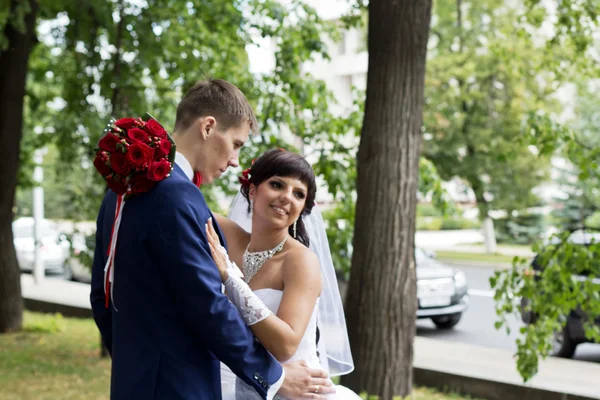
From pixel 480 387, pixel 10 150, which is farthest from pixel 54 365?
pixel 480 387

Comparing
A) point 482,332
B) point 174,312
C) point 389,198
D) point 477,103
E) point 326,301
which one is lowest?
point 482,332

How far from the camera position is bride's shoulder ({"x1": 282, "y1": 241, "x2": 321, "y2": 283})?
2.87m

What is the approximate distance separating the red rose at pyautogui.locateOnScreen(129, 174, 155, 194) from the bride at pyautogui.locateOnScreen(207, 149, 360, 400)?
0.23 m

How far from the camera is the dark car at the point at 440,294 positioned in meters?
13.8

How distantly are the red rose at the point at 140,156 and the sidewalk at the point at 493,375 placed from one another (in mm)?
6047

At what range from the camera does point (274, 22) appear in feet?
30.8

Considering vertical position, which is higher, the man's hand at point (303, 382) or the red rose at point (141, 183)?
the red rose at point (141, 183)

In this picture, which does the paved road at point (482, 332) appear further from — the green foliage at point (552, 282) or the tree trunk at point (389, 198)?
the tree trunk at point (389, 198)

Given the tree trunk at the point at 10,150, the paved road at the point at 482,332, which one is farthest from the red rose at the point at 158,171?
the paved road at the point at 482,332

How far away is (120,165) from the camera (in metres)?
2.51

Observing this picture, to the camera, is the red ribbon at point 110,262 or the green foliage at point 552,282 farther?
the green foliage at point 552,282

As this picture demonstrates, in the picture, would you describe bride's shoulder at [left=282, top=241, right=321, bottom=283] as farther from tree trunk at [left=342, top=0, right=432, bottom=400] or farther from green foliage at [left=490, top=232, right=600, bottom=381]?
green foliage at [left=490, top=232, right=600, bottom=381]

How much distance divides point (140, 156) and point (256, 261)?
2.41 ft

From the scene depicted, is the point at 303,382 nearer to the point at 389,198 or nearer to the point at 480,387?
the point at 389,198
